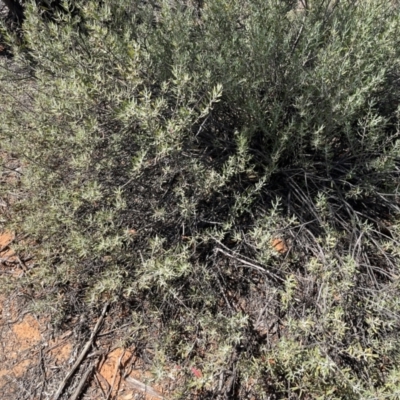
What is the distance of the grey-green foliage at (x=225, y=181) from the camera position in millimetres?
1883

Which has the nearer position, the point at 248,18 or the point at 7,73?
the point at 248,18

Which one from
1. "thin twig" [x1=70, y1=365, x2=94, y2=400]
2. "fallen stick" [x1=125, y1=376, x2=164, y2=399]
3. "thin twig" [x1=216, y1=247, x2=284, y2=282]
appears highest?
"thin twig" [x1=216, y1=247, x2=284, y2=282]

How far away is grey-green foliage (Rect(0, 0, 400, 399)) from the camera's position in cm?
188

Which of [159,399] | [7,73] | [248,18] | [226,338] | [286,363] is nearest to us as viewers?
[286,363]

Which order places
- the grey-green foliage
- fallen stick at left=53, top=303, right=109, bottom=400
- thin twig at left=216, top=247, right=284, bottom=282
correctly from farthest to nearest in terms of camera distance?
fallen stick at left=53, top=303, right=109, bottom=400
thin twig at left=216, top=247, right=284, bottom=282
the grey-green foliage

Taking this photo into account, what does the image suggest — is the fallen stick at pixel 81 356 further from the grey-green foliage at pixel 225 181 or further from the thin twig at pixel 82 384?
the grey-green foliage at pixel 225 181

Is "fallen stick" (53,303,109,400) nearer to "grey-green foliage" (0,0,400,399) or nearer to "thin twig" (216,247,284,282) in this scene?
"grey-green foliage" (0,0,400,399)

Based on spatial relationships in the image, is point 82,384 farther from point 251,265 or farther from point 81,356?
point 251,265

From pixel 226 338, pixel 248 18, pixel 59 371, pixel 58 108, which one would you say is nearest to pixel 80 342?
pixel 59 371

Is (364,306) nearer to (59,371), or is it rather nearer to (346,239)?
(346,239)

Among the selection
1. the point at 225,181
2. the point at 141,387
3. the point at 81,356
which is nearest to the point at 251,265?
the point at 225,181

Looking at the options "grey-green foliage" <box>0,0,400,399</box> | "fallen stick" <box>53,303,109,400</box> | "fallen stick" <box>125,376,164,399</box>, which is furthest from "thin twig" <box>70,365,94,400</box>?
"grey-green foliage" <box>0,0,400,399</box>

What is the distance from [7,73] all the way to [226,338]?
2440mm

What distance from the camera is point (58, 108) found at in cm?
192
